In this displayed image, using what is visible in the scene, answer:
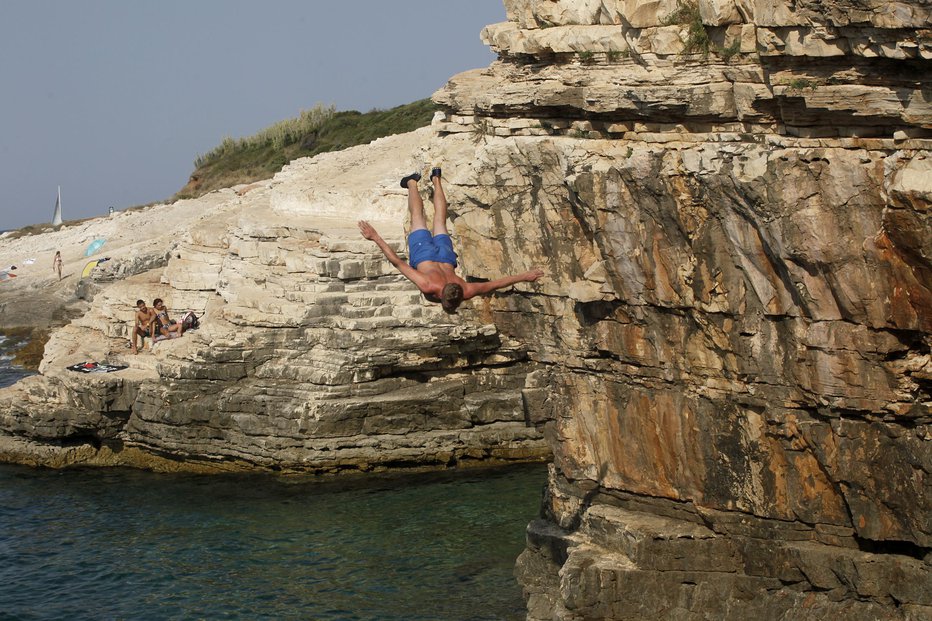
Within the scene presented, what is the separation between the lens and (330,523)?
840 inches

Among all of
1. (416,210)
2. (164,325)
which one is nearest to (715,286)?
(416,210)

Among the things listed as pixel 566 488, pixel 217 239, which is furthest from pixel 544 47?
pixel 217 239

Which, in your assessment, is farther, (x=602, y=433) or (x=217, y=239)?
(x=217, y=239)

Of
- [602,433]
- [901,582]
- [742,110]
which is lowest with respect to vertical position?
[901,582]

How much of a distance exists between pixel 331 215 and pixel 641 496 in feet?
48.1

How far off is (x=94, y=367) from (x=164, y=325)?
193 centimetres

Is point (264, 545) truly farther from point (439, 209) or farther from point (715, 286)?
point (715, 286)

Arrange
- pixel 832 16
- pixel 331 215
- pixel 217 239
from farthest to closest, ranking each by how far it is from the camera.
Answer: pixel 217 239
pixel 331 215
pixel 832 16

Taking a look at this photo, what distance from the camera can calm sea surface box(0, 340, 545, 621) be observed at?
17938 mm

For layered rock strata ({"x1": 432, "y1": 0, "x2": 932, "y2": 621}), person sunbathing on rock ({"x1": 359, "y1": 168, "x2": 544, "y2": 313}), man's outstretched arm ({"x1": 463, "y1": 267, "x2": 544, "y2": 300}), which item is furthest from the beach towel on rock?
man's outstretched arm ({"x1": 463, "y1": 267, "x2": 544, "y2": 300})

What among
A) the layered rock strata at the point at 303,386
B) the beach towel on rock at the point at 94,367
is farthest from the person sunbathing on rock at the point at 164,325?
the beach towel on rock at the point at 94,367

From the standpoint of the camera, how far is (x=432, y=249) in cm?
1298

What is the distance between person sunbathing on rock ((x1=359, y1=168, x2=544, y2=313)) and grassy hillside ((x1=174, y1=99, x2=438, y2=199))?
36701mm

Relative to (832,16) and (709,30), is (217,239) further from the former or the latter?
(832,16)
